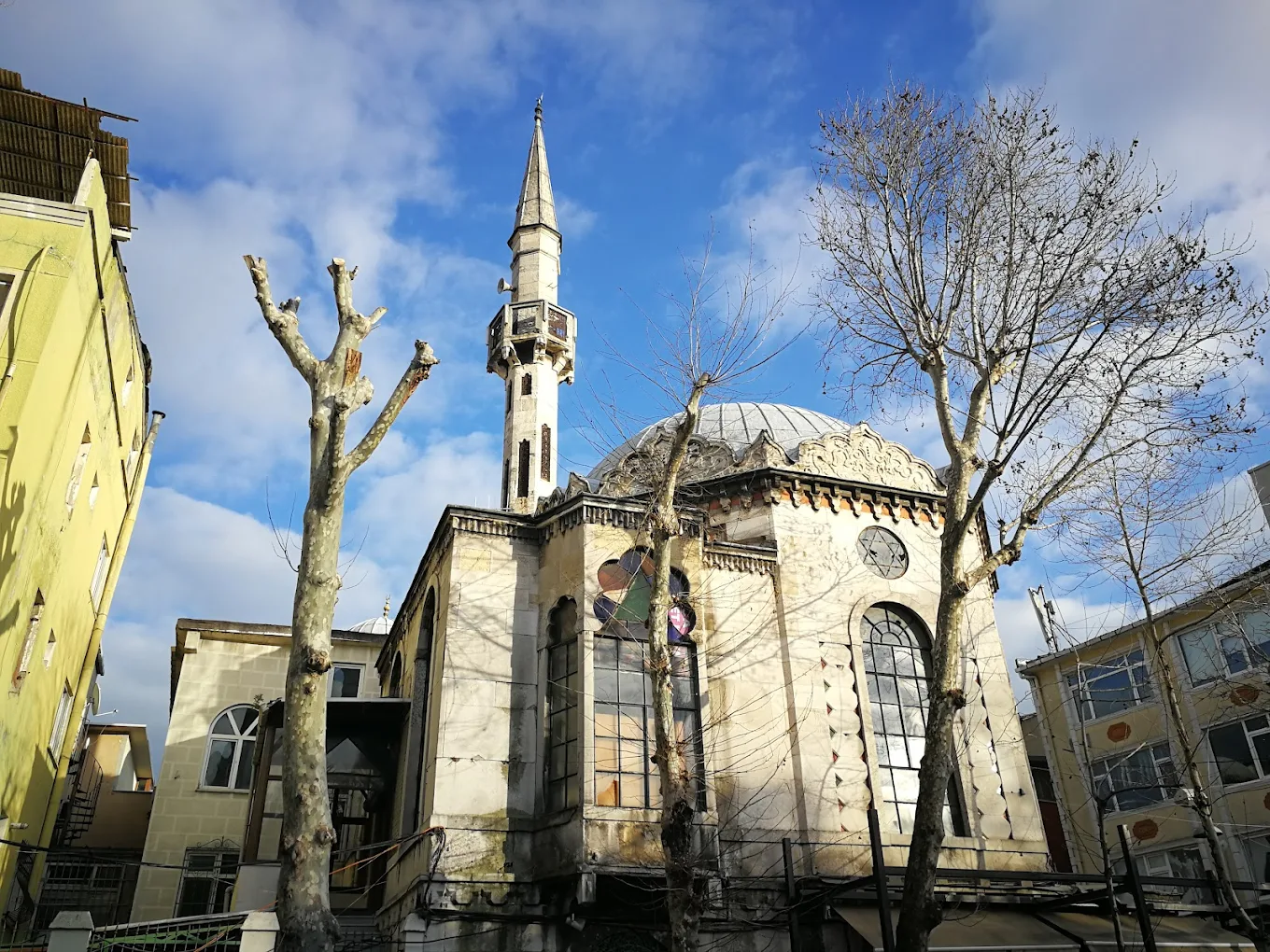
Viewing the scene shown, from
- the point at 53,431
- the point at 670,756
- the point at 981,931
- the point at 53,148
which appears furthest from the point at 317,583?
the point at 53,148

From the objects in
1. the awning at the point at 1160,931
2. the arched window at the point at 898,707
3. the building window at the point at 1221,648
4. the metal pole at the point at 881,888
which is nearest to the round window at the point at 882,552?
the arched window at the point at 898,707

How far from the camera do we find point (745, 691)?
54.3 ft

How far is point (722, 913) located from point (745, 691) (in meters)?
3.45

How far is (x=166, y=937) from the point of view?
14.7 metres

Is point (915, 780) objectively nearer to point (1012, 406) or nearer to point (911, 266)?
point (1012, 406)

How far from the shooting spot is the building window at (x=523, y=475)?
2117 centimetres

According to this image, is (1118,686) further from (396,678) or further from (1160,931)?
(396,678)

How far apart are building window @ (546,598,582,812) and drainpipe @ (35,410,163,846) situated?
1014cm

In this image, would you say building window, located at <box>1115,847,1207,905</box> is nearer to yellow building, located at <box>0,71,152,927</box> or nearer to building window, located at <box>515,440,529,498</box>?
building window, located at <box>515,440,529,498</box>

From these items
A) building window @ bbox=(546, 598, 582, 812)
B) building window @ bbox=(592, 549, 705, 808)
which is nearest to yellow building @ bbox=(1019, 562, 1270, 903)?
building window @ bbox=(592, 549, 705, 808)

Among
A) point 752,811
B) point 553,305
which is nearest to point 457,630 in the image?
point 752,811

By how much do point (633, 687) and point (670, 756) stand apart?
3.85 meters

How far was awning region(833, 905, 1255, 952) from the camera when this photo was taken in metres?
14.1

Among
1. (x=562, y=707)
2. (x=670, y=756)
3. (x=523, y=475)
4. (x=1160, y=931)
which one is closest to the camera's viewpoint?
(x=670, y=756)
